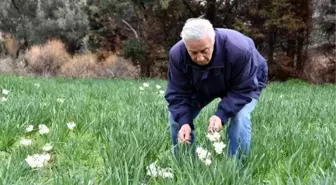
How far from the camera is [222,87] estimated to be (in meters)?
2.92

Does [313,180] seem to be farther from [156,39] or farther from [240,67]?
[156,39]

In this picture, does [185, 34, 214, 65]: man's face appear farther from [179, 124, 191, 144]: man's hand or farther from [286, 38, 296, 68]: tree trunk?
[286, 38, 296, 68]: tree trunk

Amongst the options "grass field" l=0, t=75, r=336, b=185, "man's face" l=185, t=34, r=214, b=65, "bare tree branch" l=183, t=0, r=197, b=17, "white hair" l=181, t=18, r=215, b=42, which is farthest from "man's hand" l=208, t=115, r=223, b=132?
"bare tree branch" l=183, t=0, r=197, b=17

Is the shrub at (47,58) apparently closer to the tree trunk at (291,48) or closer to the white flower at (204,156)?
the tree trunk at (291,48)

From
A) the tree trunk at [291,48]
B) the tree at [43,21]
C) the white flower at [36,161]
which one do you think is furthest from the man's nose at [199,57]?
the tree at [43,21]

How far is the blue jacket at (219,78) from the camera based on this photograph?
9.12 ft

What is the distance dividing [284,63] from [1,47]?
46.8 ft

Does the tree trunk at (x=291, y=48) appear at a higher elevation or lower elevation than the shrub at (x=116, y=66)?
higher

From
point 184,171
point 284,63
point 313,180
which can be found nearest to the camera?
point 313,180

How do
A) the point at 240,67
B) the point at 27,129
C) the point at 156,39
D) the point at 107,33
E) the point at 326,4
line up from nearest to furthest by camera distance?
the point at 240,67 → the point at 27,129 → the point at 326,4 → the point at 156,39 → the point at 107,33

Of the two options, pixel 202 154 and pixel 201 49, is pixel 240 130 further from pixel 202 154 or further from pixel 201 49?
pixel 201 49

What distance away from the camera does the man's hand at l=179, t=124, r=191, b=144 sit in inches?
110

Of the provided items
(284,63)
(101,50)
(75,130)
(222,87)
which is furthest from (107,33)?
(222,87)

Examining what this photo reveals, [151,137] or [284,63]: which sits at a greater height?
[151,137]
